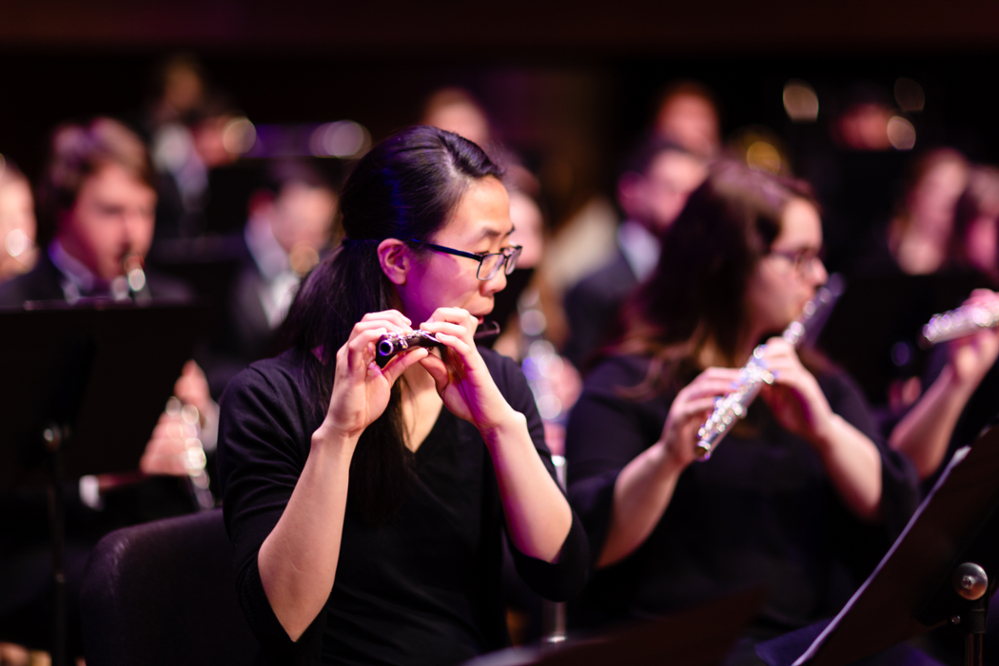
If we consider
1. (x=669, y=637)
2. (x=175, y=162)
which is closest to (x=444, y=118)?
(x=175, y=162)

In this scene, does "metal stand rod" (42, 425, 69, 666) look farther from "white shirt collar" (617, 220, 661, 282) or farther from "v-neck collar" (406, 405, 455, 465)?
"white shirt collar" (617, 220, 661, 282)

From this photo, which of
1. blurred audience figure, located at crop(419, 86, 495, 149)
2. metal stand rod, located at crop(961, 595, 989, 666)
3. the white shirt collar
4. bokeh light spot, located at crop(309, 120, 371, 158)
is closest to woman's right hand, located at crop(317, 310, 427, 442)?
metal stand rod, located at crop(961, 595, 989, 666)

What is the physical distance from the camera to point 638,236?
427 cm

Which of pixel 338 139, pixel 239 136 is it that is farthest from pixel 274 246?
pixel 338 139

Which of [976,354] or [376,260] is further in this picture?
[976,354]

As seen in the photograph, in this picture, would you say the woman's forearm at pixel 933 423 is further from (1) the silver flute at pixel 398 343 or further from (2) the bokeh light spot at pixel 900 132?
(2) the bokeh light spot at pixel 900 132

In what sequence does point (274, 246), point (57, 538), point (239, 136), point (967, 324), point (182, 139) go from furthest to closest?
point (239, 136), point (182, 139), point (274, 246), point (967, 324), point (57, 538)

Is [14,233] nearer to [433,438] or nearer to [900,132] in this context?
[433,438]

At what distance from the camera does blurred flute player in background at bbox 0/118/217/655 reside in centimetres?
239

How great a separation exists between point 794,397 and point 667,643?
0.99 meters

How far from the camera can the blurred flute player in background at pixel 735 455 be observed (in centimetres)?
181

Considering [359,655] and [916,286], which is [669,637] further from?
[916,286]

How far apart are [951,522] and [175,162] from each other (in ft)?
17.1

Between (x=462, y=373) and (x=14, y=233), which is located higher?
(x=14, y=233)
